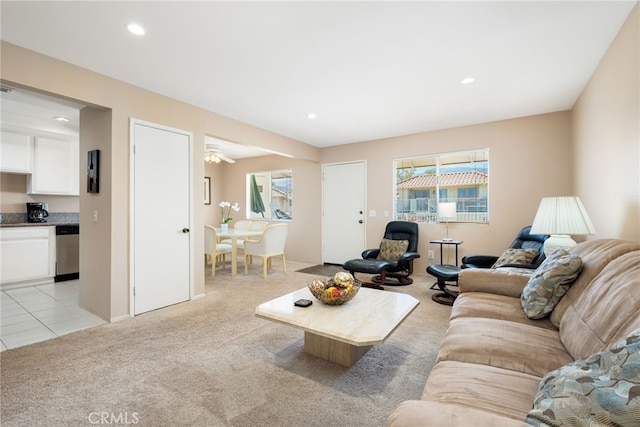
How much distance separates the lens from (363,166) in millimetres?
5438

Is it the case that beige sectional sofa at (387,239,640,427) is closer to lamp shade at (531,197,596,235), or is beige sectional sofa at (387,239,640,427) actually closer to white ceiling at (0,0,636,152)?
lamp shade at (531,197,596,235)

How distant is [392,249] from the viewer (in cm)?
456

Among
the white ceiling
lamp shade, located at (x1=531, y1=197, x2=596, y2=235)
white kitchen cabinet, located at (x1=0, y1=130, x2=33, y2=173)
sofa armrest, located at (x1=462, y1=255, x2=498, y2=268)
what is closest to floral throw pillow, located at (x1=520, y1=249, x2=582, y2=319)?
lamp shade, located at (x1=531, y1=197, x2=596, y2=235)

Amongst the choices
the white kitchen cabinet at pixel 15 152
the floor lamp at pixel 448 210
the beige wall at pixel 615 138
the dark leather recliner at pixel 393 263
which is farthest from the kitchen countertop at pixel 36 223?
the beige wall at pixel 615 138

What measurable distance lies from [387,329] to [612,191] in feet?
7.54

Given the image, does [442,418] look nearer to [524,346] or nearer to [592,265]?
[524,346]

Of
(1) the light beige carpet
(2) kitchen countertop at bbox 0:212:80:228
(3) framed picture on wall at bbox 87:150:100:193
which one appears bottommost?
(1) the light beige carpet

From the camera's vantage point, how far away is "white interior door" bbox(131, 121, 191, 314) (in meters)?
3.03

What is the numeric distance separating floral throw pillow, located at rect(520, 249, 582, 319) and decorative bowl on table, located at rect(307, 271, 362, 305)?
112 cm

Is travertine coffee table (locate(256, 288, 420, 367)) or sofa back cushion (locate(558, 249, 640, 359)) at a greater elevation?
sofa back cushion (locate(558, 249, 640, 359))

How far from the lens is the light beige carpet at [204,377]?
5.08 feet

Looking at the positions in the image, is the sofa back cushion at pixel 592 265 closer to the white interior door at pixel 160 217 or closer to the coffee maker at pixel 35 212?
the white interior door at pixel 160 217

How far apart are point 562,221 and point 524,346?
1.69 metres
